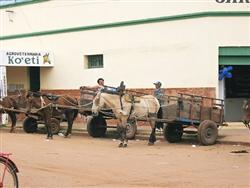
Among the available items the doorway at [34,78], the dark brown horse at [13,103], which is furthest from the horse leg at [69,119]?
the doorway at [34,78]

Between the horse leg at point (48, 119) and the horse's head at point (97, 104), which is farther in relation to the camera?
the horse leg at point (48, 119)

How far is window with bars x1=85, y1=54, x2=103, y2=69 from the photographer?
23.7 metres

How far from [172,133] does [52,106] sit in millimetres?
4504

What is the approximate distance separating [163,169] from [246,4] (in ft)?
33.1

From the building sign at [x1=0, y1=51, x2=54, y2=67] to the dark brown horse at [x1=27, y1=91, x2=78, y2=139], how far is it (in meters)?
4.62

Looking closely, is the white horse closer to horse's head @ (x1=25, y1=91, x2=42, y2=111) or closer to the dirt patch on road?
the dirt patch on road

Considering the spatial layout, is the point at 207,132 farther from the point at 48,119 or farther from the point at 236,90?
the point at 236,90

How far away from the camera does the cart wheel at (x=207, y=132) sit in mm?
15719

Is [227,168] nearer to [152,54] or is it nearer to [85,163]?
[85,163]

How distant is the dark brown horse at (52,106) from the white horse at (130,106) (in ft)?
8.41

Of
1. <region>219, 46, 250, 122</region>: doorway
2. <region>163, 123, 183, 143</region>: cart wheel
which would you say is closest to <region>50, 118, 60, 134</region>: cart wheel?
<region>163, 123, 183, 143</region>: cart wheel

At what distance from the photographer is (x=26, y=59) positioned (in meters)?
24.4

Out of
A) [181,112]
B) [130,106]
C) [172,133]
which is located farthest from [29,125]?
[181,112]

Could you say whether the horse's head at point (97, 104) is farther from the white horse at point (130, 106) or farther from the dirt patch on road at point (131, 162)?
the dirt patch on road at point (131, 162)
